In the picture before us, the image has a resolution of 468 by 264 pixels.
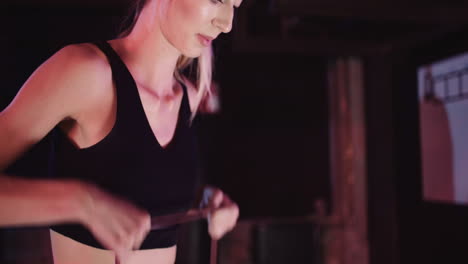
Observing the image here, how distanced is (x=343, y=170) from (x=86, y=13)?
2.84 metres

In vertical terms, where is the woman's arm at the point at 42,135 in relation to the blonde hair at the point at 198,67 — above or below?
below

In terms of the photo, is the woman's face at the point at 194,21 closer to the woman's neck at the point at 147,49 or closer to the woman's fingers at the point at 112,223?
the woman's neck at the point at 147,49

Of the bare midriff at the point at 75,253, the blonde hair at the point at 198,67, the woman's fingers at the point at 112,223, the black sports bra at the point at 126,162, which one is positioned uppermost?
the blonde hair at the point at 198,67

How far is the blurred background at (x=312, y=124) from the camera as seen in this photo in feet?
9.48

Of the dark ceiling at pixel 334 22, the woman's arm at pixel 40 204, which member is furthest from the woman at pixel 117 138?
the dark ceiling at pixel 334 22

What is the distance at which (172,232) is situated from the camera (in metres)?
0.98

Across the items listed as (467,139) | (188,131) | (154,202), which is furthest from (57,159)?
(467,139)

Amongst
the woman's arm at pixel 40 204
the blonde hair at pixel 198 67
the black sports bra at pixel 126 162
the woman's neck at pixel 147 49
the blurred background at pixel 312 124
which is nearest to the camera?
the woman's arm at pixel 40 204

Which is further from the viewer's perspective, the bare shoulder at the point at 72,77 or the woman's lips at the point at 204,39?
the woman's lips at the point at 204,39

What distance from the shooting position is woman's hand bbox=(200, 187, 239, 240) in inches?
35.7

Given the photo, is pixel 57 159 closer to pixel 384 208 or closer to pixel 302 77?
pixel 384 208

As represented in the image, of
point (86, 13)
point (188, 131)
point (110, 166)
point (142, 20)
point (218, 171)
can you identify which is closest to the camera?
point (110, 166)

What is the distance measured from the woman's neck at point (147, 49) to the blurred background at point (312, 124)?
139 centimetres

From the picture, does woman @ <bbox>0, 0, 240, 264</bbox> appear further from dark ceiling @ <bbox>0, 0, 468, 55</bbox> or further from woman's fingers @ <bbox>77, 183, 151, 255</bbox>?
dark ceiling @ <bbox>0, 0, 468, 55</bbox>
